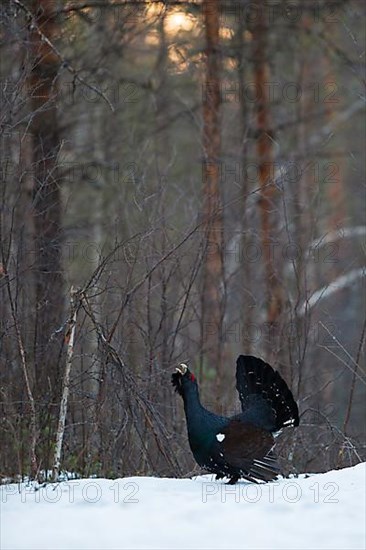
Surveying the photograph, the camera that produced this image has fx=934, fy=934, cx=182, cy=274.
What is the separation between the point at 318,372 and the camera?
10.5 m

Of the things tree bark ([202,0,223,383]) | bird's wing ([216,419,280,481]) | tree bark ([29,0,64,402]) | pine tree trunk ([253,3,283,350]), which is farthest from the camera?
pine tree trunk ([253,3,283,350])

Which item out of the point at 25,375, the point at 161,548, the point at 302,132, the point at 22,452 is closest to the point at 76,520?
the point at 161,548

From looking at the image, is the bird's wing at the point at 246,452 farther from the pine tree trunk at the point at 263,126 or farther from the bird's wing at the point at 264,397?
the pine tree trunk at the point at 263,126

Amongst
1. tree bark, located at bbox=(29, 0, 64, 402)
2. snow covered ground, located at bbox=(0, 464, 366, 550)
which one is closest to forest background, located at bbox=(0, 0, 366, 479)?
tree bark, located at bbox=(29, 0, 64, 402)

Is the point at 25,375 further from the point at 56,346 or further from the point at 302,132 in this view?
the point at 302,132

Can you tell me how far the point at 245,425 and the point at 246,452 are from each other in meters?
0.27

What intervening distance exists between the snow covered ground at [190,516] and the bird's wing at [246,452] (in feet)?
0.96

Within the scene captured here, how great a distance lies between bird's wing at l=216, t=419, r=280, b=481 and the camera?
21.4 feet

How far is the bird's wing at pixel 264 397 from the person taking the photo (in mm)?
7004

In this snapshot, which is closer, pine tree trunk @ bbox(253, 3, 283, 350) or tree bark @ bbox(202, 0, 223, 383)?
tree bark @ bbox(202, 0, 223, 383)

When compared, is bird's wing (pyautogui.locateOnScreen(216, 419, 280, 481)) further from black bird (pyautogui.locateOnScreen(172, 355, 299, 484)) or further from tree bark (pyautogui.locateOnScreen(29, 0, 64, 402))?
tree bark (pyautogui.locateOnScreen(29, 0, 64, 402))

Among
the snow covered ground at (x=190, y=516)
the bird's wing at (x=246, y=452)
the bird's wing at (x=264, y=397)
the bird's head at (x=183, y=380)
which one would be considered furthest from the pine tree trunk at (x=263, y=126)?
the snow covered ground at (x=190, y=516)

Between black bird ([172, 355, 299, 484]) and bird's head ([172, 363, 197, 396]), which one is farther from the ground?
bird's head ([172, 363, 197, 396])

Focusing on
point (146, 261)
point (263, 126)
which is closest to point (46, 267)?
point (146, 261)
